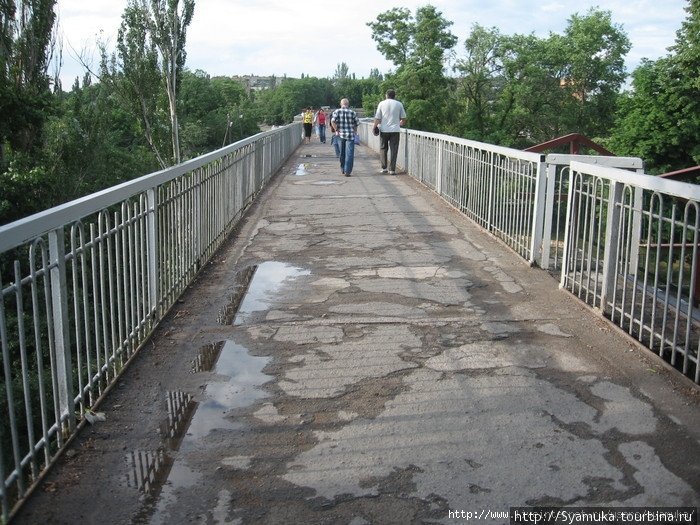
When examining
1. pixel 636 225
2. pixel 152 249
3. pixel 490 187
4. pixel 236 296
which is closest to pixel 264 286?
pixel 236 296

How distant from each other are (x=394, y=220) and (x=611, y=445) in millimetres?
7531

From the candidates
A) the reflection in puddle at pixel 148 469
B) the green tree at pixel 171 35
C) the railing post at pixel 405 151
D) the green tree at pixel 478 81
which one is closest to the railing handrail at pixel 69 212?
the reflection in puddle at pixel 148 469

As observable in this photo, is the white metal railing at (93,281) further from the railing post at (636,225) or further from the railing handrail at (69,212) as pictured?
the railing post at (636,225)

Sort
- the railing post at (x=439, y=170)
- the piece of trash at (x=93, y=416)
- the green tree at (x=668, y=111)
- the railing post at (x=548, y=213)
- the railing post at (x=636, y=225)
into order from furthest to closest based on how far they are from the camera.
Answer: the green tree at (x=668, y=111), the railing post at (x=439, y=170), the railing post at (x=548, y=213), the railing post at (x=636, y=225), the piece of trash at (x=93, y=416)

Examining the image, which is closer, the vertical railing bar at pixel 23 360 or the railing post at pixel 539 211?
the vertical railing bar at pixel 23 360

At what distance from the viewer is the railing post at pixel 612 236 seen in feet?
18.9

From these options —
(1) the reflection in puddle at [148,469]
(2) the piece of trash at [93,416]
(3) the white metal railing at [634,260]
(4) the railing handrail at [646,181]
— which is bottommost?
(1) the reflection in puddle at [148,469]

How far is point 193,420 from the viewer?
4.09 meters

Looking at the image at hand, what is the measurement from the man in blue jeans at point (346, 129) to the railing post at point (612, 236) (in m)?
11.9

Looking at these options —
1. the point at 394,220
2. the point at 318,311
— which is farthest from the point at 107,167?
the point at 318,311

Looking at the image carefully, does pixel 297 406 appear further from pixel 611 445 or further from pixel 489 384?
pixel 611 445

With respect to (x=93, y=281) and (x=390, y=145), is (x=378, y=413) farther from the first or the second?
(x=390, y=145)

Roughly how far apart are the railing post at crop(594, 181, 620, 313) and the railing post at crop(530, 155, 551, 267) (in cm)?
182

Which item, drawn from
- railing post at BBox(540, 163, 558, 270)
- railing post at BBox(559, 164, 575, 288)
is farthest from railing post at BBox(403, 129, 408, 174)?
railing post at BBox(559, 164, 575, 288)
